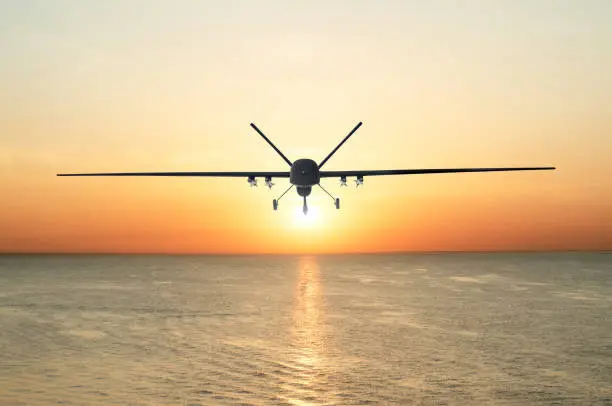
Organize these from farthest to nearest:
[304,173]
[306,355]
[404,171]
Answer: [404,171] < [304,173] < [306,355]

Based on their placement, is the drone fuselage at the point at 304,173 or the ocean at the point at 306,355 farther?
the drone fuselage at the point at 304,173

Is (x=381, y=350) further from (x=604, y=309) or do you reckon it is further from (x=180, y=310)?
(x=604, y=309)

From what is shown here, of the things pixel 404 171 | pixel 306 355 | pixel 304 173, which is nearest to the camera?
pixel 306 355

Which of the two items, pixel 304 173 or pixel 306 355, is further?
pixel 304 173

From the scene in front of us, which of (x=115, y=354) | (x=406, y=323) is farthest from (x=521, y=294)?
(x=115, y=354)

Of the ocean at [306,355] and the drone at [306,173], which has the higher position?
the drone at [306,173]

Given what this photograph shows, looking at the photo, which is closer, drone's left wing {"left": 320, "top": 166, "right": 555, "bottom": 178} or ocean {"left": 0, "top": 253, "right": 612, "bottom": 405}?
ocean {"left": 0, "top": 253, "right": 612, "bottom": 405}

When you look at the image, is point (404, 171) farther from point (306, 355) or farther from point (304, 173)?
point (306, 355)

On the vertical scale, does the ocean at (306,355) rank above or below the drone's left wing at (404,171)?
below

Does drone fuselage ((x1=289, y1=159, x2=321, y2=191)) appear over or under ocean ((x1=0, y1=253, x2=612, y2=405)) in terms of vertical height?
over

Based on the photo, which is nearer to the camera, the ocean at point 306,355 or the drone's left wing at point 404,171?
the ocean at point 306,355

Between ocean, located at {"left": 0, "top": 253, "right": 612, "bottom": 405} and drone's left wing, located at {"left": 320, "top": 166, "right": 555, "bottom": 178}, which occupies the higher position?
drone's left wing, located at {"left": 320, "top": 166, "right": 555, "bottom": 178}
